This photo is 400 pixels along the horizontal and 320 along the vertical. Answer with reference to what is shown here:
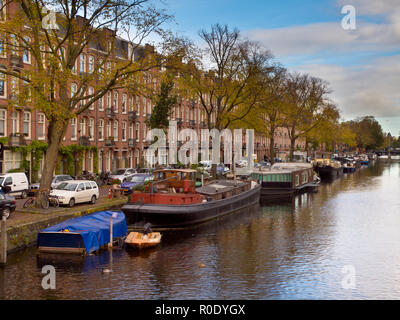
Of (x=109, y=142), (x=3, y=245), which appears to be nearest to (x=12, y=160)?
(x=109, y=142)

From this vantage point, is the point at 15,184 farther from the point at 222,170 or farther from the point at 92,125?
the point at 222,170

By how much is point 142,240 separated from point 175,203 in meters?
5.54

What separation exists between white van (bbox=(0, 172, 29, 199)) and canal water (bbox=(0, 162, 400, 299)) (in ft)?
40.9

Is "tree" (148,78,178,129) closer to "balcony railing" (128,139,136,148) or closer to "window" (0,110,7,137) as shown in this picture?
"balcony railing" (128,139,136,148)

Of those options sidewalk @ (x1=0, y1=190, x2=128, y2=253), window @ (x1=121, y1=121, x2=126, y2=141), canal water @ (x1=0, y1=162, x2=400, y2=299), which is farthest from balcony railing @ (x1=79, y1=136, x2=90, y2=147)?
canal water @ (x1=0, y1=162, x2=400, y2=299)

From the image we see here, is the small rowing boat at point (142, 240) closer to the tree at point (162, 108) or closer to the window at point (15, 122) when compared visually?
the window at point (15, 122)

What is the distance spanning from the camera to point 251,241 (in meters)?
27.1

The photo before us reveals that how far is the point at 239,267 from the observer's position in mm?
21062

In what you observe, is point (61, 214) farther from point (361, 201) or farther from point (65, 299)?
point (361, 201)

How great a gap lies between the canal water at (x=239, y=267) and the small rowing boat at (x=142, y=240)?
0.58 m

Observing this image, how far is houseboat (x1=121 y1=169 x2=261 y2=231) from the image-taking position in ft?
92.3

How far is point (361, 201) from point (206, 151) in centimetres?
3706

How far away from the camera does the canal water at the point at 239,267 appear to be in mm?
17422
